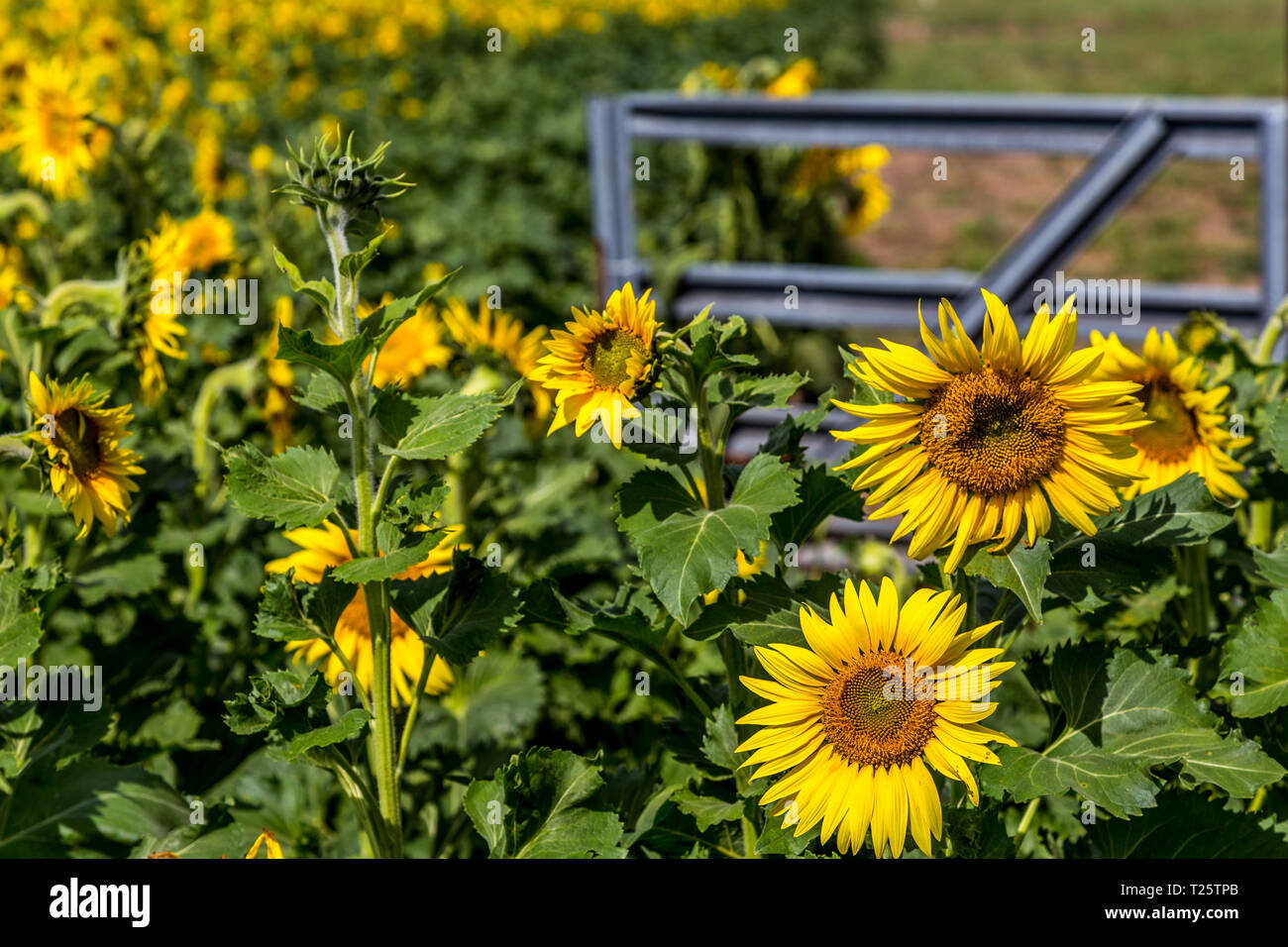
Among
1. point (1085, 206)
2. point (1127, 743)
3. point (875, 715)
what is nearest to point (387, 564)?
point (875, 715)

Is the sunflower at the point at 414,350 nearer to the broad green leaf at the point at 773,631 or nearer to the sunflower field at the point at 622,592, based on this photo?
the sunflower field at the point at 622,592

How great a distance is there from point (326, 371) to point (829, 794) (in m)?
0.72

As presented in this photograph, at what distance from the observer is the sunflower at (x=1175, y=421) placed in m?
1.79

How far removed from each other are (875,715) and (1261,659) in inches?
18.2

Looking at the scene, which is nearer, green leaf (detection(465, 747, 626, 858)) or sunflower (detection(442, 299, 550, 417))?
green leaf (detection(465, 747, 626, 858))

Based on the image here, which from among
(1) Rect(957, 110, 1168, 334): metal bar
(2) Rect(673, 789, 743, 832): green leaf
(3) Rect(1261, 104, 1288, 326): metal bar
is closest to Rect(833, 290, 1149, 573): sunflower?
(2) Rect(673, 789, 743, 832): green leaf

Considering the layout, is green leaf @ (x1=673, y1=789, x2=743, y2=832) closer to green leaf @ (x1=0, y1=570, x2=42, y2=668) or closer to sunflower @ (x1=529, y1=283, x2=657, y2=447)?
sunflower @ (x1=529, y1=283, x2=657, y2=447)

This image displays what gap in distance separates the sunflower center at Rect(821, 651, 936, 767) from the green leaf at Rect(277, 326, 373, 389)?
61 centimetres

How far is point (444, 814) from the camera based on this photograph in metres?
2.26

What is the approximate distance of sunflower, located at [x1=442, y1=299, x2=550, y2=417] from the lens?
122 inches

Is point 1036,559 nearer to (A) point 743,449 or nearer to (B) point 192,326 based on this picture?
(B) point 192,326

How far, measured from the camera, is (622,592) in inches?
68.1

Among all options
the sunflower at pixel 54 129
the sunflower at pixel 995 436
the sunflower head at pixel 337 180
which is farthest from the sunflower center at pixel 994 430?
the sunflower at pixel 54 129
